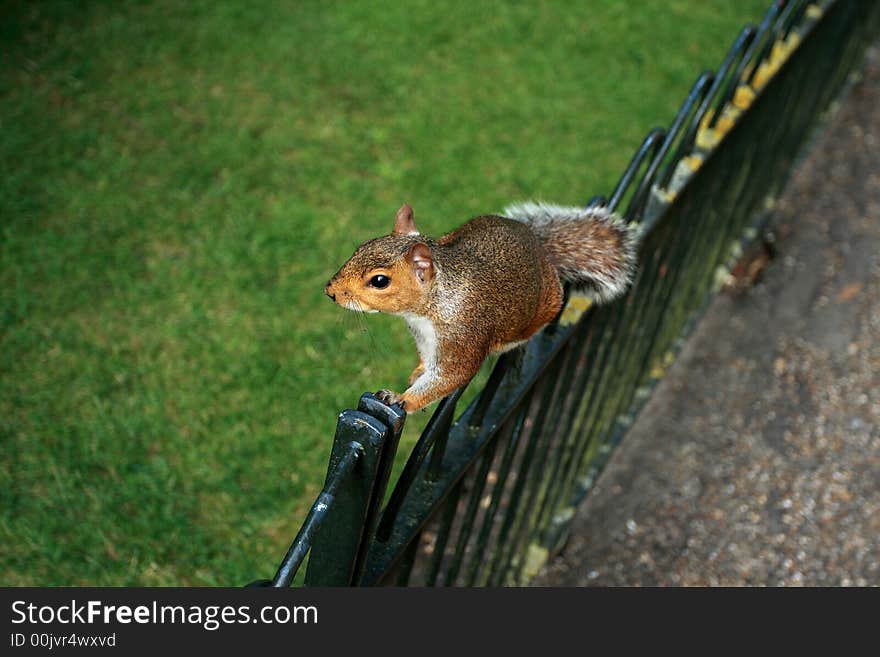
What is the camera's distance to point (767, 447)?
3.50 metres

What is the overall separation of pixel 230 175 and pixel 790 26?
2.52 meters

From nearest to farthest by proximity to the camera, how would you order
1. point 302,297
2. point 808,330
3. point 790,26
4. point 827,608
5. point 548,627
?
point 548,627
point 827,608
point 790,26
point 808,330
point 302,297

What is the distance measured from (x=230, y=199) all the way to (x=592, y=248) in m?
2.56

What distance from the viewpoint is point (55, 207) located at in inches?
169

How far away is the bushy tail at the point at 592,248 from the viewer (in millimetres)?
2295

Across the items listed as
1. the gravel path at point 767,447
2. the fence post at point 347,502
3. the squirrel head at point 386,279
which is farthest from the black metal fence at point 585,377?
the squirrel head at point 386,279

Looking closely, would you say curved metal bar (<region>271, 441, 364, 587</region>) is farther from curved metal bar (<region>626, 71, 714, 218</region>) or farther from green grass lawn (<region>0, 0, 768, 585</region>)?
green grass lawn (<region>0, 0, 768, 585</region>)

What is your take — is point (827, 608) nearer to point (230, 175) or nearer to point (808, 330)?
point (808, 330)

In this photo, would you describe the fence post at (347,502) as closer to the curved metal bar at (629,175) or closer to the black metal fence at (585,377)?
the black metal fence at (585,377)

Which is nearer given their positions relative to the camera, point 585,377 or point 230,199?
point 585,377

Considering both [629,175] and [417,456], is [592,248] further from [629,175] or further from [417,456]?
[417,456]

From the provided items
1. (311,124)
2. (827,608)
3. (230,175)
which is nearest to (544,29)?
(311,124)

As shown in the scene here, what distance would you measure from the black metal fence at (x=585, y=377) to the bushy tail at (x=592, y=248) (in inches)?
2.6

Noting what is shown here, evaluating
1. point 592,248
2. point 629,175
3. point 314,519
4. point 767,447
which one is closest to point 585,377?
point 592,248
